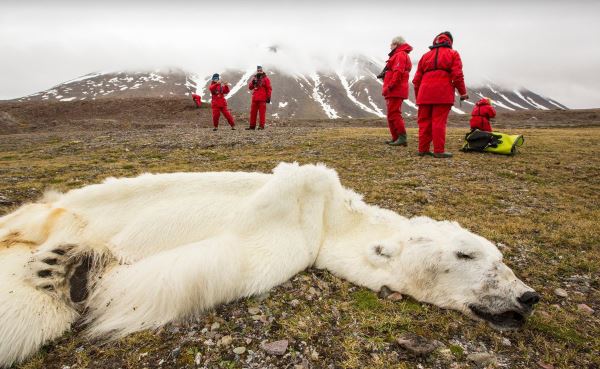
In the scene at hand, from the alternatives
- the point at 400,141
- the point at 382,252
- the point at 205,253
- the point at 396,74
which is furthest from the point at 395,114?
the point at 205,253

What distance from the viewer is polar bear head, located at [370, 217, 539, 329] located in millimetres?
3131

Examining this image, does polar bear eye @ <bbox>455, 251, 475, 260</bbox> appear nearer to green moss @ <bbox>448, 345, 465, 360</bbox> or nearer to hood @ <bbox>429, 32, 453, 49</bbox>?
green moss @ <bbox>448, 345, 465, 360</bbox>

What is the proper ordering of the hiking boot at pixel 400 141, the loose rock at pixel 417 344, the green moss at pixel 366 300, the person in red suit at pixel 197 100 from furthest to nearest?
the person in red suit at pixel 197 100 → the hiking boot at pixel 400 141 → the green moss at pixel 366 300 → the loose rock at pixel 417 344

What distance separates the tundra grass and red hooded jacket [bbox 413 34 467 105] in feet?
7.24

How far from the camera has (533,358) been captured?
271 centimetres

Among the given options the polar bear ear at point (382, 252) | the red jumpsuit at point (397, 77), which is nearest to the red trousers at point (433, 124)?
the red jumpsuit at point (397, 77)

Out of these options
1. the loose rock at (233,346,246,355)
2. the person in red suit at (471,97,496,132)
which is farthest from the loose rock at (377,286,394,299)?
the person in red suit at (471,97,496,132)

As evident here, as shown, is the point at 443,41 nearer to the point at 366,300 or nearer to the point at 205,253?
the point at 366,300

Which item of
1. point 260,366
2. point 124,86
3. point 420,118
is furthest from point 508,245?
point 124,86

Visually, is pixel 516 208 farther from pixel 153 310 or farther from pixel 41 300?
pixel 41 300

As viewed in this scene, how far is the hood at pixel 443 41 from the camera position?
1023cm

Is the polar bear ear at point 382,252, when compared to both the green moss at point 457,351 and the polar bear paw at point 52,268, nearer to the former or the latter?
the green moss at point 457,351

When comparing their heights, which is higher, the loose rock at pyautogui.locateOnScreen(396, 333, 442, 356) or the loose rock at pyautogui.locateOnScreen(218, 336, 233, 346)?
the loose rock at pyautogui.locateOnScreen(396, 333, 442, 356)

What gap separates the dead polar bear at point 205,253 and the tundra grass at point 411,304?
0.18m
